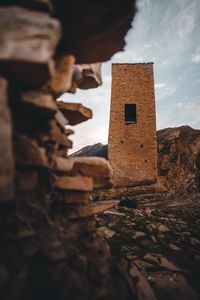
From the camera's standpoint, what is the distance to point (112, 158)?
11.7m

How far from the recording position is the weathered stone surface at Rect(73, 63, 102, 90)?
282cm

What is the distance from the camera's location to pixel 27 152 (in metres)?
2.04

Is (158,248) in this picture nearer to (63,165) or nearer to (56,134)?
(63,165)

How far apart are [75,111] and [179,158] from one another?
14.2 m

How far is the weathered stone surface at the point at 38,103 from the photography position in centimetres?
195

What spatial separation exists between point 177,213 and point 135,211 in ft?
4.29

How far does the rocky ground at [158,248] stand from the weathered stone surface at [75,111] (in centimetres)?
181

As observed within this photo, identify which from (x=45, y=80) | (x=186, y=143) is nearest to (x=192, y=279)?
(x=45, y=80)

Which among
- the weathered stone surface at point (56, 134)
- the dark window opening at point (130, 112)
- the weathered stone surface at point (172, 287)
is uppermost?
Answer: the dark window opening at point (130, 112)

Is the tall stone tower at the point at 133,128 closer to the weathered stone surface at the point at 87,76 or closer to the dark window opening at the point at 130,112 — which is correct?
the dark window opening at the point at 130,112

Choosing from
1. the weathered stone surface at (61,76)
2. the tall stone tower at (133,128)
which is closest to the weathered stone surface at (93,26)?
the weathered stone surface at (61,76)

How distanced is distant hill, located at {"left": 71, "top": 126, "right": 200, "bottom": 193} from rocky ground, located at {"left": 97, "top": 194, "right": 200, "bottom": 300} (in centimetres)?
692

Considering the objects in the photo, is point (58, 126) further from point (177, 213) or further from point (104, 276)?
point (177, 213)

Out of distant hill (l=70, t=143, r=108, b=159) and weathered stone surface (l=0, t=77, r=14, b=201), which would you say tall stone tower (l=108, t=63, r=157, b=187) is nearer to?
distant hill (l=70, t=143, r=108, b=159)
